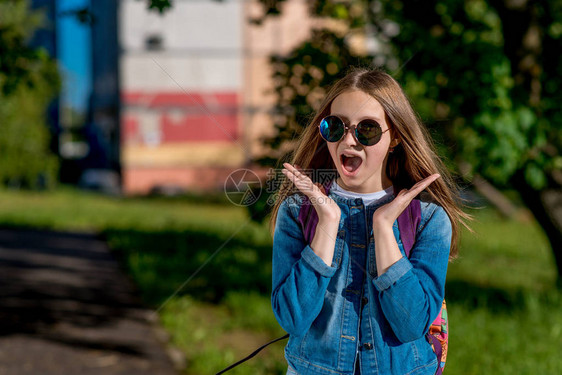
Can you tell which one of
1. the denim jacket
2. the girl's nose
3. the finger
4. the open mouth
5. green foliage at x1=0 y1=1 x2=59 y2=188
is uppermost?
the girl's nose

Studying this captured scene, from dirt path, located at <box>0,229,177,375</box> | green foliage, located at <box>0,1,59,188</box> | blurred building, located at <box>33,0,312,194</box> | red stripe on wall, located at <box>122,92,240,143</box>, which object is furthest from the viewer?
red stripe on wall, located at <box>122,92,240,143</box>

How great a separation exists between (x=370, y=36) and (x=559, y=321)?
11.6 ft

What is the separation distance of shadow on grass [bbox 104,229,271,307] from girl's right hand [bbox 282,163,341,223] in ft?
12.5

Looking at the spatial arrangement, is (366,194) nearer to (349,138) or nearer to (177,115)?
(349,138)

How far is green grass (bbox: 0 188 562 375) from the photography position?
4.76m

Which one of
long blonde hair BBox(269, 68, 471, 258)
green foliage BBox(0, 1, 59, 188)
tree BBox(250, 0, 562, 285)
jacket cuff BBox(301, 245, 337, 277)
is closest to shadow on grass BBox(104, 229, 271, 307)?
tree BBox(250, 0, 562, 285)

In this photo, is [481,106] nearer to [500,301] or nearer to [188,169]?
[500,301]

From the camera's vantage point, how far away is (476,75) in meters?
5.05

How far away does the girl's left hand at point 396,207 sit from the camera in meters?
1.57

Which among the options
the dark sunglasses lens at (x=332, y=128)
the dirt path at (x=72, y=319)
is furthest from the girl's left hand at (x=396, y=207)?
the dirt path at (x=72, y=319)

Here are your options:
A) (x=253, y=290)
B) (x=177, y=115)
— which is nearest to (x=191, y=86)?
(x=177, y=115)

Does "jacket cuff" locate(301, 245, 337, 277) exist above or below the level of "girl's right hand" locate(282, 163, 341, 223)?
below

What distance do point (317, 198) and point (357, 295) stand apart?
33cm

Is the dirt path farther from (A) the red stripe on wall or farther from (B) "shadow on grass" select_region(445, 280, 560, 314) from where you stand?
(A) the red stripe on wall
